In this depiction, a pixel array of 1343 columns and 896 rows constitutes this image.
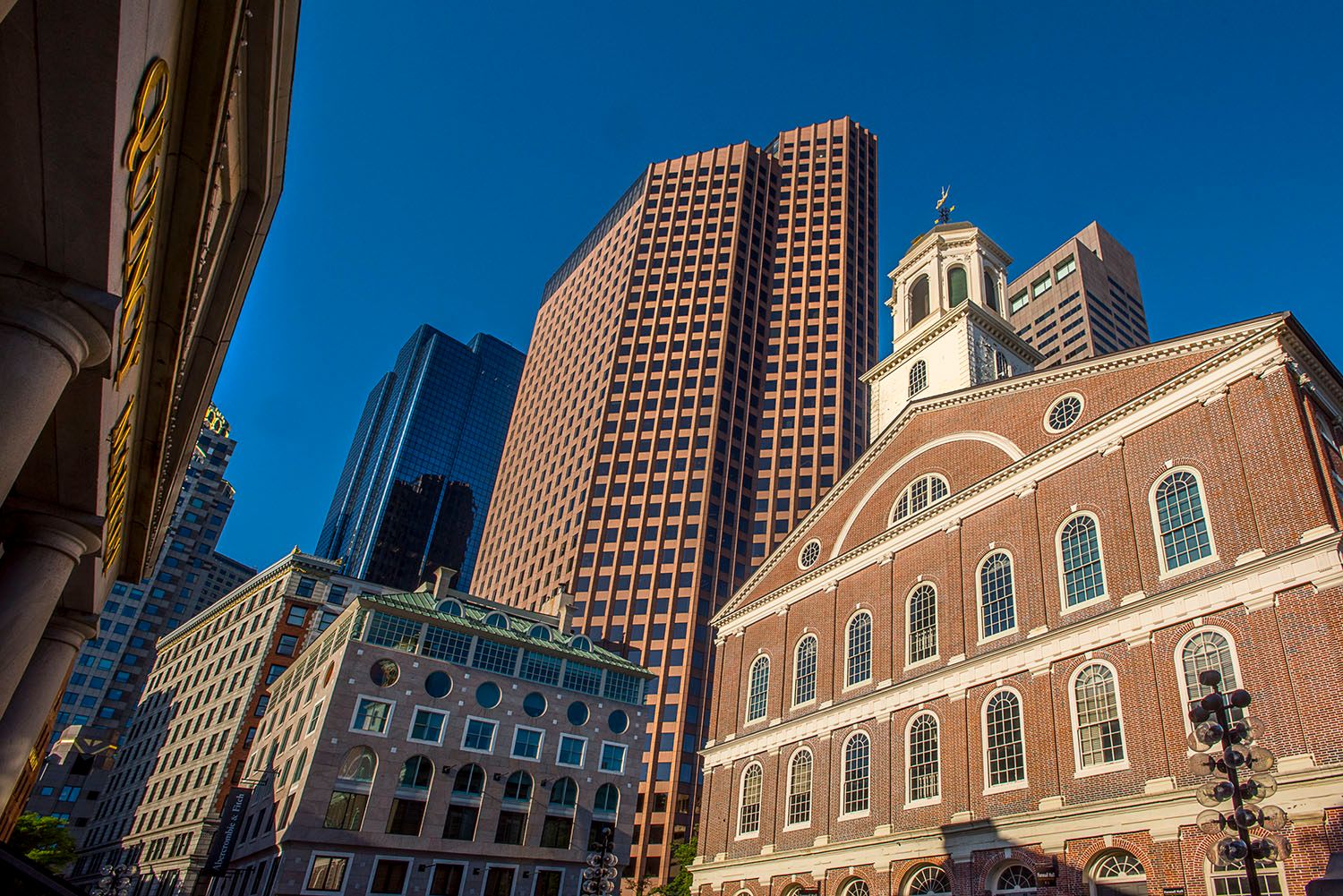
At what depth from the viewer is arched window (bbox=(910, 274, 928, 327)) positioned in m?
53.9

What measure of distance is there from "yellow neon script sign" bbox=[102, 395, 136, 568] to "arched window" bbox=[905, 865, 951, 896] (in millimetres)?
24855

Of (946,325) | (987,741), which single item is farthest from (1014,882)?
(946,325)

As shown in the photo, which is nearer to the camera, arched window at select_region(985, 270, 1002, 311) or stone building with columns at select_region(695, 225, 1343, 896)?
stone building with columns at select_region(695, 225, 1343, 896)

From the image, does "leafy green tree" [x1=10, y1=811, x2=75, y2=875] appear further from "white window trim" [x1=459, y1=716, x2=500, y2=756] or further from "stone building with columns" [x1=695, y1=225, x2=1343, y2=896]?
"stone building with columns" [x1=695, y1=225, x2=1343, y2=896]

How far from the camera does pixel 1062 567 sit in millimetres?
27969

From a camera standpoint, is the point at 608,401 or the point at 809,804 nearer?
the point at 809,804

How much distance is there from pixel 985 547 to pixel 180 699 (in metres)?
88.0

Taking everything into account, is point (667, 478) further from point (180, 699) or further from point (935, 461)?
point (935, 461)

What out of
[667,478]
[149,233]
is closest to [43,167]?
[149,233]

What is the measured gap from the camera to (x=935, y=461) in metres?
36.2

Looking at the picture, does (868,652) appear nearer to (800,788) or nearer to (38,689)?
(800,788)

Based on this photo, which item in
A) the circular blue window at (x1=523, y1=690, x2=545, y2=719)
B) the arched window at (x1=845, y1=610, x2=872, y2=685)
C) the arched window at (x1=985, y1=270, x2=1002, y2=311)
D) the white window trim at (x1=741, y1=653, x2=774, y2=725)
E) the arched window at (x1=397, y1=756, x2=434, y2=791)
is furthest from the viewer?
the circular blue window at (x1=523, y1=690, x2=545, y2=719)

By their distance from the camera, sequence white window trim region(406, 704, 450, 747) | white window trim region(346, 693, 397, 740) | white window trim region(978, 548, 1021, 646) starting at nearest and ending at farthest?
white window trim region(978, 548, 1021, 646) < white window trim region(346, 693, 397, 740) < white window trim region(406, 704, 450, 747)

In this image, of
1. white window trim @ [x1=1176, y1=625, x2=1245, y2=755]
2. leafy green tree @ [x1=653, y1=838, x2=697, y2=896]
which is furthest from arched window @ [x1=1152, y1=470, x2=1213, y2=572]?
leafy green tree @ [x1=653, y1=838, x2=697, y2=896]
